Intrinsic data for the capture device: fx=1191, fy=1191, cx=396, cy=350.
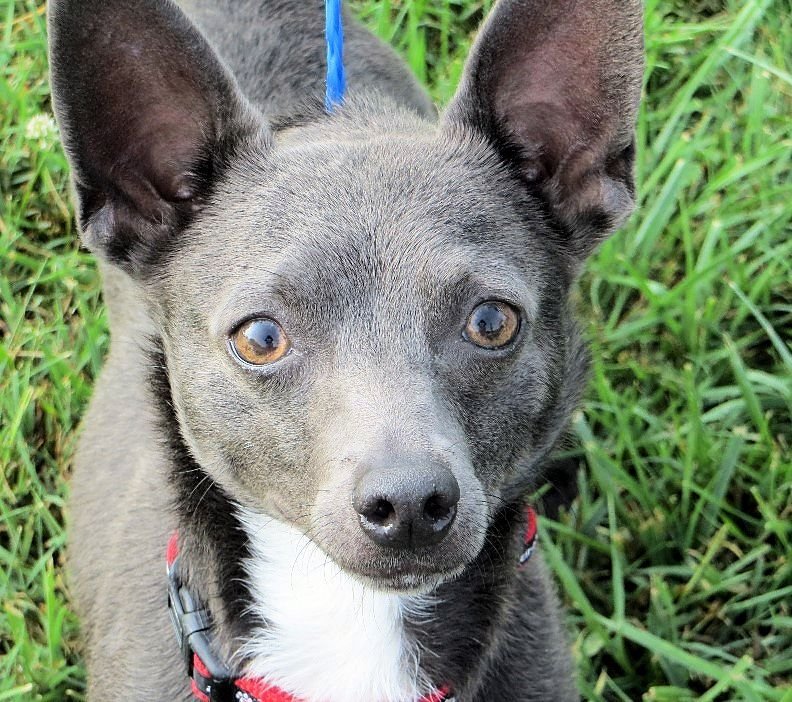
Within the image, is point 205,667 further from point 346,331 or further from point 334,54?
point 334,54

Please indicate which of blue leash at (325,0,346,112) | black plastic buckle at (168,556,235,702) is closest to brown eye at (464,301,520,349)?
blue leash at (325,0,346,112)

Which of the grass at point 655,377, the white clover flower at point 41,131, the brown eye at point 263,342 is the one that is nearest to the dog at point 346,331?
the brown eye at point 263,342

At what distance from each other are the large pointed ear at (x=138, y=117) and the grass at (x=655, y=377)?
1663 mm

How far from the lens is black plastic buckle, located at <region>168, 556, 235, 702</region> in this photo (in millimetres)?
3160

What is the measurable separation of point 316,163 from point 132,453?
1481 mm

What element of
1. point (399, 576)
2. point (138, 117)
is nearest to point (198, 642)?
point (399, 576)

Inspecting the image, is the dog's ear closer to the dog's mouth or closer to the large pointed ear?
the large pointed ear

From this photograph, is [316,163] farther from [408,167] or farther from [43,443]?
[43,443]

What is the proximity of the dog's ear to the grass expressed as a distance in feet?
5.01

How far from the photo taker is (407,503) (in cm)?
248

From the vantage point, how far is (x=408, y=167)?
9.92ft

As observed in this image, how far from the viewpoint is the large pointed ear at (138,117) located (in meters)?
2.88

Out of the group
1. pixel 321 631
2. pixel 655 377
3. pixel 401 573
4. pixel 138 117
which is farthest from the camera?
pixel 655 377

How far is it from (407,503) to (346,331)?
492 millimetres
